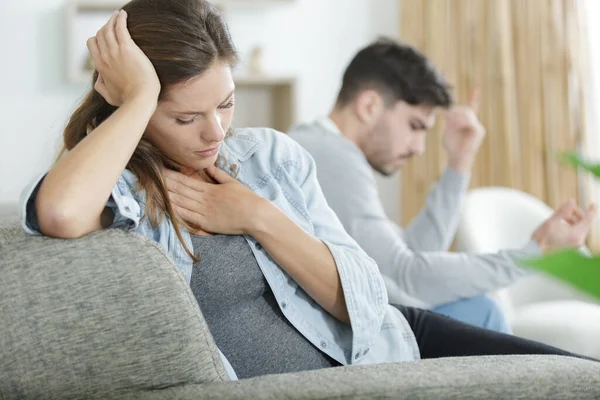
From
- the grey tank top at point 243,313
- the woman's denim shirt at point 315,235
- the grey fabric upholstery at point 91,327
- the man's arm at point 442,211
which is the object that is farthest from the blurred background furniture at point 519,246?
the grey fabric upholstery at point 91,327

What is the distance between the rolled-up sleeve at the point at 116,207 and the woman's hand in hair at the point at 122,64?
127 millimetres

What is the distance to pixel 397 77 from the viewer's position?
2.36m

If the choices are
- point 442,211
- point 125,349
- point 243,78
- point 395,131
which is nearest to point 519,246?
point 442,211

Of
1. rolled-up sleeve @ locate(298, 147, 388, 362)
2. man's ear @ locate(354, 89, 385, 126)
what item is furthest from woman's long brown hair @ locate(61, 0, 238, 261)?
man's ear @ locate(354, 89, 385, 126)

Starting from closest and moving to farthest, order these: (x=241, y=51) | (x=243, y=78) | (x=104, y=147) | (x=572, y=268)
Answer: (x=572, y=268)
(x=104, y=147)
(x=243, y=78)
(x=241, y=51)

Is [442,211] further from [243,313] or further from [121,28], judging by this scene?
[121,28]

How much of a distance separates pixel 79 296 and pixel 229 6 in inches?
141

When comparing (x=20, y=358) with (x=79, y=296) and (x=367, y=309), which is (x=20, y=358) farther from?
(x=367, y=309)

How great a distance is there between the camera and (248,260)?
1301 mm

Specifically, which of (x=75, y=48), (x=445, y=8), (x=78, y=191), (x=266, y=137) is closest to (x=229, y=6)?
(x=75, y=48)

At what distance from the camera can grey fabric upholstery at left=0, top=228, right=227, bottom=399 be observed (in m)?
0.95

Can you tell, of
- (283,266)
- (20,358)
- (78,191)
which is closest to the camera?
(20,358)

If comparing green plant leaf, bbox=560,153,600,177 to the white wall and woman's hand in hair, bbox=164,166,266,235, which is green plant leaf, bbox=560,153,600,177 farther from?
the white wall

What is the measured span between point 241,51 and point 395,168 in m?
2.16
